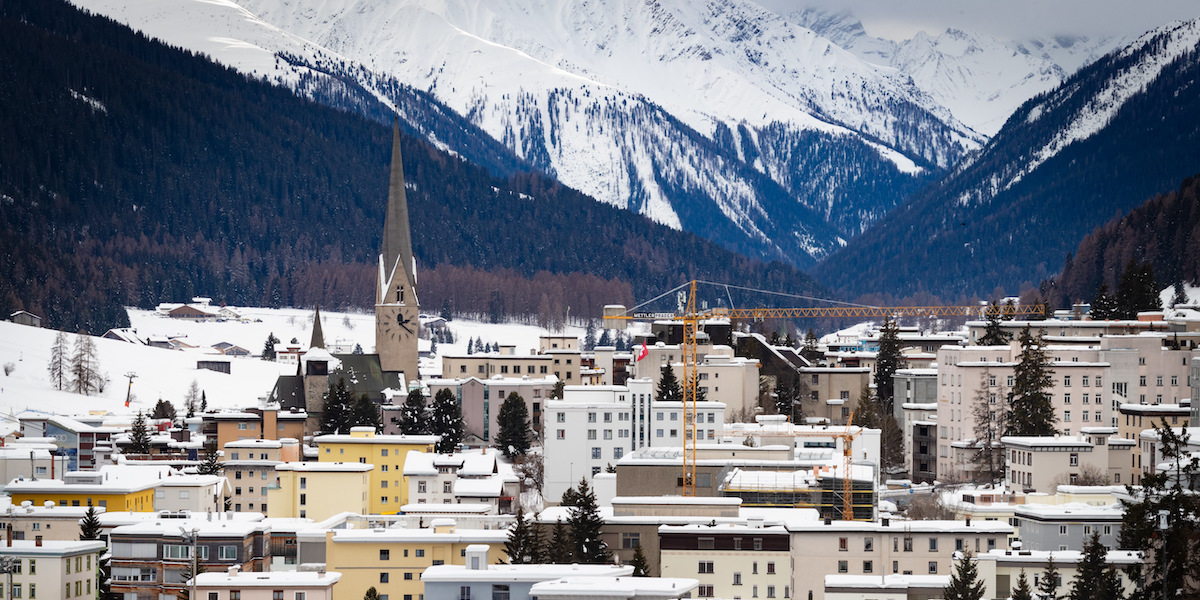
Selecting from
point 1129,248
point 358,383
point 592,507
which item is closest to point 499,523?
point 592,507

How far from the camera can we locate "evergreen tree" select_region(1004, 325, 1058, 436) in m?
108

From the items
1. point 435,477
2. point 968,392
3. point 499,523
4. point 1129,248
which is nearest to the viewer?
point 499,523

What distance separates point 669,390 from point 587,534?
45.1 meters

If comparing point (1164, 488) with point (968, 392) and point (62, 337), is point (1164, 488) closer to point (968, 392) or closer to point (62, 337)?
point (968, 392)

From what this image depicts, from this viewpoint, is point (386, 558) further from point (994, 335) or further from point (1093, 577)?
point (994, 335)

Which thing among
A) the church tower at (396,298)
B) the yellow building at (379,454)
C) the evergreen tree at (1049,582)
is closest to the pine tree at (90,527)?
the yellow building at (379,454)

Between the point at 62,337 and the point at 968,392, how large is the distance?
89296mm

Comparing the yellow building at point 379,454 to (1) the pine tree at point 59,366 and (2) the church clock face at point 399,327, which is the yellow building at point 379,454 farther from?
(1) the pine tree at point 59,366

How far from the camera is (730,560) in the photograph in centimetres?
7238

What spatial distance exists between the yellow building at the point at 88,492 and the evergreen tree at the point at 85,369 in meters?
65.0

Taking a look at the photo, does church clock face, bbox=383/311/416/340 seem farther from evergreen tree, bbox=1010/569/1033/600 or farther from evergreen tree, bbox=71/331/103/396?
evergreen tree, bbox=1010/569/1033/600

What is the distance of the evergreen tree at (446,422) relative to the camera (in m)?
117

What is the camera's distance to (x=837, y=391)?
132m

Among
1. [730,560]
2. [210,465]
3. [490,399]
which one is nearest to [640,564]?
[730,560]
